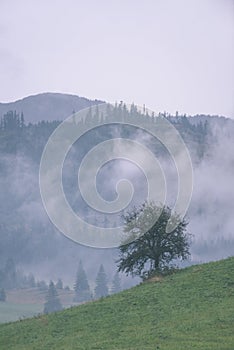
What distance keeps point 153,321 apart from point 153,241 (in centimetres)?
2829

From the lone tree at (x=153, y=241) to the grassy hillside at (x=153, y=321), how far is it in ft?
32.1

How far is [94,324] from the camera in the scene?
1891 inches

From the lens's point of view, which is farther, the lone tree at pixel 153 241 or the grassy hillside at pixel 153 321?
the lone tree at pixel 153 241

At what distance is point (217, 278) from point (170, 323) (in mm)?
13784

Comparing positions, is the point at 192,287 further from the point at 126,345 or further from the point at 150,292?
the point at 126,345

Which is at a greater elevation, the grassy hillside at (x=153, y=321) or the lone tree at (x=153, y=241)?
the lone tree at (x=153, y=241)

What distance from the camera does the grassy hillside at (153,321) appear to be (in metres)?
38.3

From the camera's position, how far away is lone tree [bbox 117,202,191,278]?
72562mm

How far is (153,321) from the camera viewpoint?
4481 centimetres

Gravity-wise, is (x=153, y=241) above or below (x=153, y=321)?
above

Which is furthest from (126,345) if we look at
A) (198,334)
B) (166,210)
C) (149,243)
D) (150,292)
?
(166,210)

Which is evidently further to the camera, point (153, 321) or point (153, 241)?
point (153, 241)

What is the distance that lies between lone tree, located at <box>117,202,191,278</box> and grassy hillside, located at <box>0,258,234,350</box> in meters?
9.79

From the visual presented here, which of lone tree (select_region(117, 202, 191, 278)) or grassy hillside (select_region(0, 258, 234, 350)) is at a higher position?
lone tree (select_region(117, 202, 191, 278))
